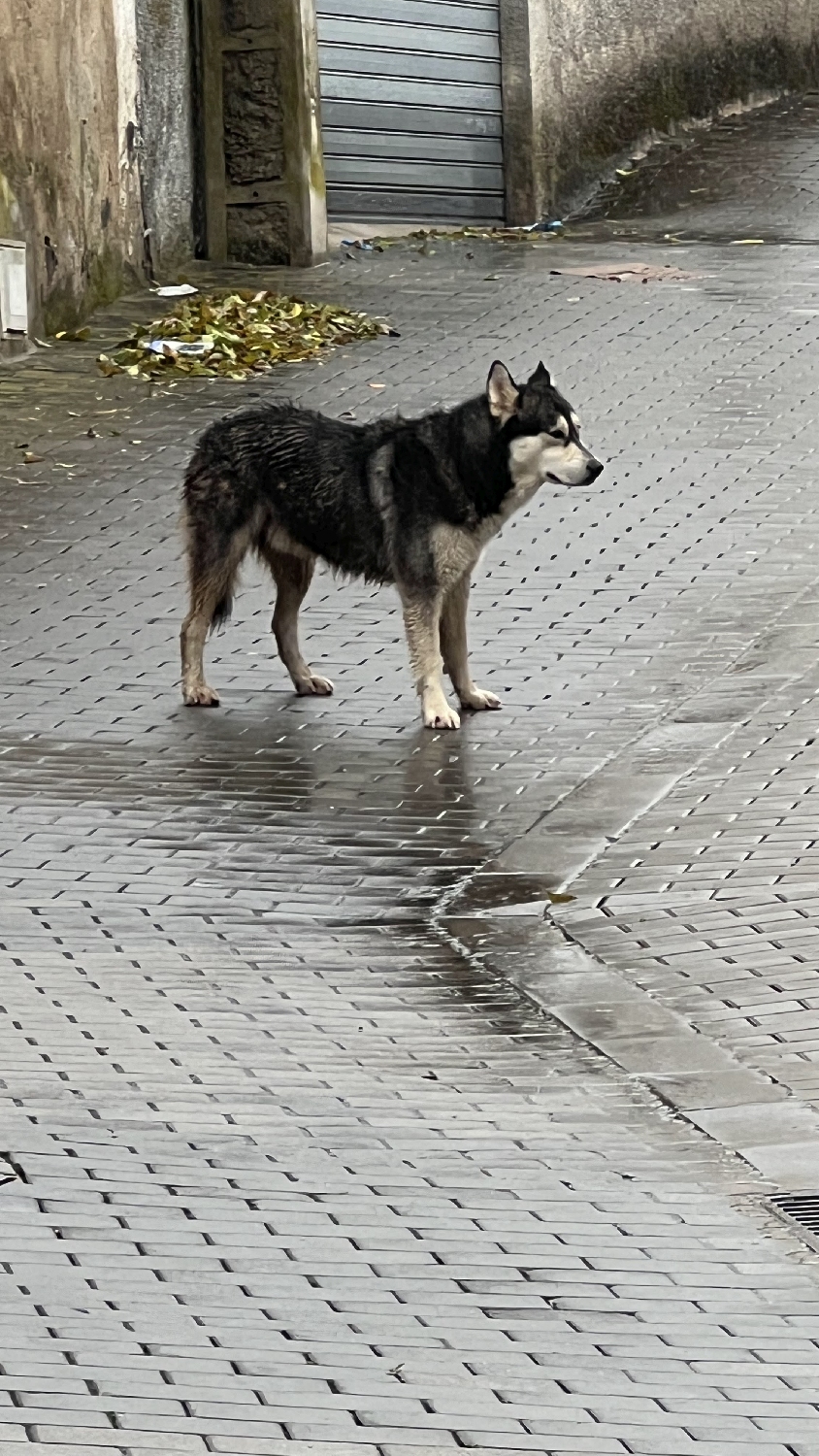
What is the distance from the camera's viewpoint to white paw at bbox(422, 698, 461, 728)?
1029 cm

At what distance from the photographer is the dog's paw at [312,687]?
10844mm

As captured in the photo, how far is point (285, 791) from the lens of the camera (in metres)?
9.59

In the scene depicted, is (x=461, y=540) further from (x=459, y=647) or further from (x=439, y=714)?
(x=439, y=714)

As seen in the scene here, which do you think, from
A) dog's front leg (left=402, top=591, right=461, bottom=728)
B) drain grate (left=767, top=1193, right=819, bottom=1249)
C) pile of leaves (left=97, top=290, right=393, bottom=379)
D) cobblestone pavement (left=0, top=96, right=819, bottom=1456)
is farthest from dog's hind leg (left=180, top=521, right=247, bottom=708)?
pile of leaves (left=97, top=290, right=393, bottom=379)

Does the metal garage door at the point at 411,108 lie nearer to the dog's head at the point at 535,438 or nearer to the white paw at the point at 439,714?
the dog's head at the point at 535,438

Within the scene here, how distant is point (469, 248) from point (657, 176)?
290 cm

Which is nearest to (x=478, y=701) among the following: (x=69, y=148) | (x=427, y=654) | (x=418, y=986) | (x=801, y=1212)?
(x=427, y=654)

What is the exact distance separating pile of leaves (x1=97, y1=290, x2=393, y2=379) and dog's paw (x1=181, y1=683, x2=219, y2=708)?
19.0 feet

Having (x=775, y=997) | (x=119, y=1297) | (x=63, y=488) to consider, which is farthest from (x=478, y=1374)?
(x=63, y=488)

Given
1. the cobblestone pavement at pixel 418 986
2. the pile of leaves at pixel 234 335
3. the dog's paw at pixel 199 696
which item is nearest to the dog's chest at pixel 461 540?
the cobblestone pavement at pixel 418 986

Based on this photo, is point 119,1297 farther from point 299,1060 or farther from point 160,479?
point 160,479

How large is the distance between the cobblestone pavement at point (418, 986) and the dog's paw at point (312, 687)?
0.11 meters

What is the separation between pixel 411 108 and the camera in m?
21.1

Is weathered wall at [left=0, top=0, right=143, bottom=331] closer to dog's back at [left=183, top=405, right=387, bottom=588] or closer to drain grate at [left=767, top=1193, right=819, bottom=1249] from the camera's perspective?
dog's back at [left=183, top=405, right=387, bottom=588]
